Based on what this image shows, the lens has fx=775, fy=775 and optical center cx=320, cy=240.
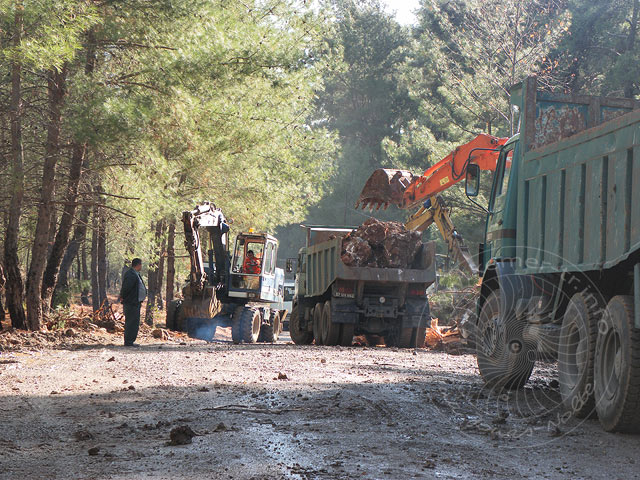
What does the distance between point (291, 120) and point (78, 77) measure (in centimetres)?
899

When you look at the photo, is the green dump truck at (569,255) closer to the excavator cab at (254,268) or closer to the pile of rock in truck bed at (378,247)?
the pile of rock in truck bed at (378,247)

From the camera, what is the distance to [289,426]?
6.66 meters

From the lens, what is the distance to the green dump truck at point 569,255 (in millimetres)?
6309

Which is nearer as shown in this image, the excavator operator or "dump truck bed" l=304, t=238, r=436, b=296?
"dump truck bed" l=304, t=238, r=436, b=296

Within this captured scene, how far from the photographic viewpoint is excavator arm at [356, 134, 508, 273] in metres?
15.5

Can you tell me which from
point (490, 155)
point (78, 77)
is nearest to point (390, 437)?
point (490, 155)

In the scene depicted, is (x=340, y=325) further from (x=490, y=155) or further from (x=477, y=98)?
(x=477, y=98)

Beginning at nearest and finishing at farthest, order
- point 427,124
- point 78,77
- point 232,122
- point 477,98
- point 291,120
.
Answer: point 78,77
point 232,122
point 291,120
point 477,98
point 427,124

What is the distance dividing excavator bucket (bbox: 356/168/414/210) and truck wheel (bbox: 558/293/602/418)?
9828mm

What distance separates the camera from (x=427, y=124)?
44.2 meters

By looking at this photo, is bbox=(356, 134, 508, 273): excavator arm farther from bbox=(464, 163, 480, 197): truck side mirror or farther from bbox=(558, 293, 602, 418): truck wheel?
bbox=(558, 293, 602, 418): truck wheel

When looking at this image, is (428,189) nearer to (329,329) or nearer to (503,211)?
(329,329)

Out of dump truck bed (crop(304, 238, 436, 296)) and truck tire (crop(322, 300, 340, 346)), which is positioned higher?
dump truck bed (crop(304, 238, 436, 296))

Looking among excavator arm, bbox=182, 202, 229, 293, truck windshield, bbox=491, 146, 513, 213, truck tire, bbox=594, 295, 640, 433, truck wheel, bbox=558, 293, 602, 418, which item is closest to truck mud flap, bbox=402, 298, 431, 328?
excavator arm, bbox=182, 202, 229, 293
